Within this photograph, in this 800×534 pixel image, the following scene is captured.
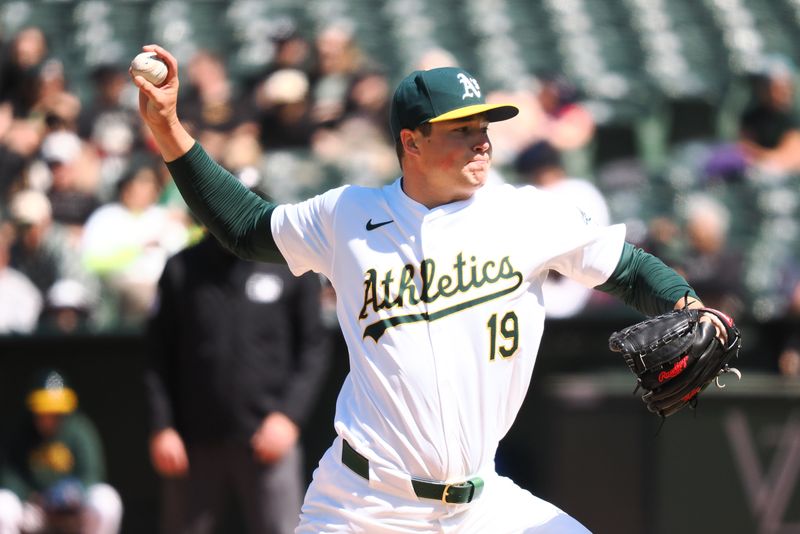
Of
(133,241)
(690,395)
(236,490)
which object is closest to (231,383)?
(236,490)

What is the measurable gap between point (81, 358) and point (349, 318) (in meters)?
3.91

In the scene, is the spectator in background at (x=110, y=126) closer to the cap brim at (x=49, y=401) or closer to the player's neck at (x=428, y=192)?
the cap brim at (x=49, y=401)

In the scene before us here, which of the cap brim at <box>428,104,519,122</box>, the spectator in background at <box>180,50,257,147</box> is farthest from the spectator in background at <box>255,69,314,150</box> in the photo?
the cap brim at <box>428,104,519,122</box>

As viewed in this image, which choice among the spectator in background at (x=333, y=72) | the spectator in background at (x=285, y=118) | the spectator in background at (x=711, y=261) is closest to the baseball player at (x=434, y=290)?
the spectator in background at (x=711, y=261)

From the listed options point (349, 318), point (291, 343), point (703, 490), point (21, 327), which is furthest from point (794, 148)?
point (349, 318)

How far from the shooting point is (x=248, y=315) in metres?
6.30

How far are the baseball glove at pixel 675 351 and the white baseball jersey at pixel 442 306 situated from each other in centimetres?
28

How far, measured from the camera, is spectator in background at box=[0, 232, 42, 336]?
7.88 m

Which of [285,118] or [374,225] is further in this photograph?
[285,118]

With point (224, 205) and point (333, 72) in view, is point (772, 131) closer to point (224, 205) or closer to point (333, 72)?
point (333, 72)

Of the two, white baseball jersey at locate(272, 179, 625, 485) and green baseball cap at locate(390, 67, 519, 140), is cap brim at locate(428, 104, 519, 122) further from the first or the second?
white baseball jersey at locate(272, 179, 625, 485)

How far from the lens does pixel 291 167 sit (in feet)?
29.8

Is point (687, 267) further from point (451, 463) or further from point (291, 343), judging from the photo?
point (451, 463)

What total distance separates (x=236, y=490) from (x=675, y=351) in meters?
3.22
